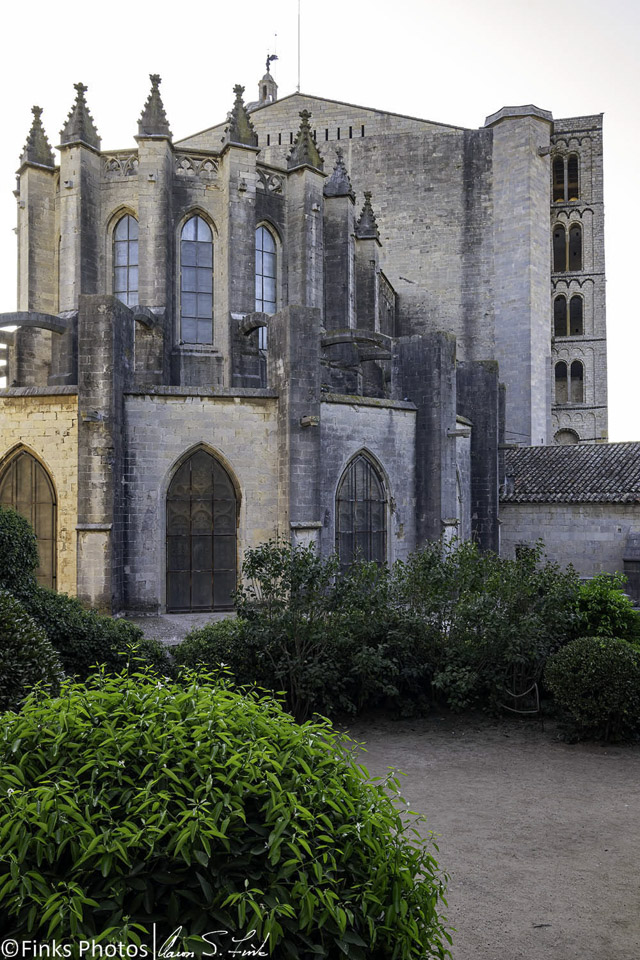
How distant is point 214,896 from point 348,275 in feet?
73.7

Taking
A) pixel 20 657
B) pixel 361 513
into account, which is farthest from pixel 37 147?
pixel 20 657

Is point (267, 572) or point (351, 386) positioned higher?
point (351, 386)

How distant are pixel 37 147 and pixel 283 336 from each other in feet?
37.7

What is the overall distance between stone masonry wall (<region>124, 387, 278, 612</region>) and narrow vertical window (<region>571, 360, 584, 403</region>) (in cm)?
2347

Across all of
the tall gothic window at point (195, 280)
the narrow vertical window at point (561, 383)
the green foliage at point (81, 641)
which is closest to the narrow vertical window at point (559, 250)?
the narrow vertical window at point (561, 383)

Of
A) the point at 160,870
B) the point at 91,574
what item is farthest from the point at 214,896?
the point at 91,574

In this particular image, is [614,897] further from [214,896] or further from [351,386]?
[351,386]

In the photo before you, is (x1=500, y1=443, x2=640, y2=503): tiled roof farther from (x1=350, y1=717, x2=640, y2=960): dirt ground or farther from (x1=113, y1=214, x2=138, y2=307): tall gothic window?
(x1=350, y1=717, x2=640, y2=960): dirt ground

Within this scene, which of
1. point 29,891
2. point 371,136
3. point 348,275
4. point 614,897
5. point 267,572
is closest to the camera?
point 29,891

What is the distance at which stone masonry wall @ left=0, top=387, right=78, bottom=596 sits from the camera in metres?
15.9

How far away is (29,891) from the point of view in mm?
2547

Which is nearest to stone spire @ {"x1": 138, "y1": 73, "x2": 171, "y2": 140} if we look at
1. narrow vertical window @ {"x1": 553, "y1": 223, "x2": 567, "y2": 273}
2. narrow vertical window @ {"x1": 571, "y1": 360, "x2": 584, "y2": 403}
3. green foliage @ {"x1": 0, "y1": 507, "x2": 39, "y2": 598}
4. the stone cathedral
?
the stone cathedral

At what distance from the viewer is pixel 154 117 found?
21156mm

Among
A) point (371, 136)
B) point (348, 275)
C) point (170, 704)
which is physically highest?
point (371, 136)
